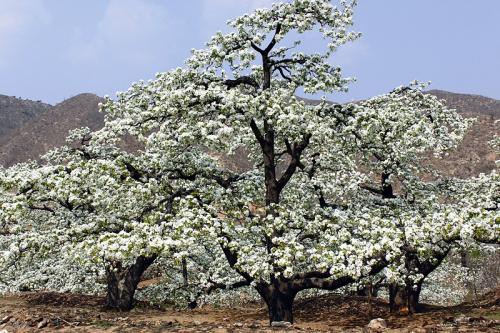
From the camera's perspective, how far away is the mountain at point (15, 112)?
167375 millimetres

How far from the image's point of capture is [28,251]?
53.3 ft

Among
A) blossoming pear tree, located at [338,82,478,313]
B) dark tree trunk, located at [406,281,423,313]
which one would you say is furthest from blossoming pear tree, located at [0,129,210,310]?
dark tree trunk, located at [406,281,423,313]

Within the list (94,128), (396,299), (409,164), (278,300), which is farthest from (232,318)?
(94,128)

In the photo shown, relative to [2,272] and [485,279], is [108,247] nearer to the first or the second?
[2,272]

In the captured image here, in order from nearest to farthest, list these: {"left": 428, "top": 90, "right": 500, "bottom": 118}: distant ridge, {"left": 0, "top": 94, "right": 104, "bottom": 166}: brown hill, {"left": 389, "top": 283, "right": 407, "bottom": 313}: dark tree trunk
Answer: {"left": 389, "top": 283, "right": 407, "bottom": 313}: dark tree trunk
{"left": 0, "top": 94, "right": 104, "bottom": 166}: brown hill
{"left": 428, "top": 90, "right": 500, "bottom": 118}: distant ridge

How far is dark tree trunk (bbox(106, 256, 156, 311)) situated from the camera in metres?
24.2

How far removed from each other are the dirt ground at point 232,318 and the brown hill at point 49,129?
326 ft

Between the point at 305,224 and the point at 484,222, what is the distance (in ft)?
18.4

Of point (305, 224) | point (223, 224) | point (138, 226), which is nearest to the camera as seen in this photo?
point (138, 226)

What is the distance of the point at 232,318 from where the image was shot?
25500 millimetres

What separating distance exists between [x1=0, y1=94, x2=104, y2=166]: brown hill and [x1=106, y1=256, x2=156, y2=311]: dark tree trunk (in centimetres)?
10313

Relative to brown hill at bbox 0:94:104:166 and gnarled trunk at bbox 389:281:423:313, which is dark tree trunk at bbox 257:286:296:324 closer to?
gnarled trunk at bbox 389:281:423:313

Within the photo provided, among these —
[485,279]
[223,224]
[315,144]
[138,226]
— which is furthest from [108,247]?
[485,279]

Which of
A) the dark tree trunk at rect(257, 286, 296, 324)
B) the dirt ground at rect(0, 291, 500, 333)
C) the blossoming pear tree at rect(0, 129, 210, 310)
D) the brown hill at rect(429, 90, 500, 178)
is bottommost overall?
the dirt ground at rect(0, 291, 500, 333)
